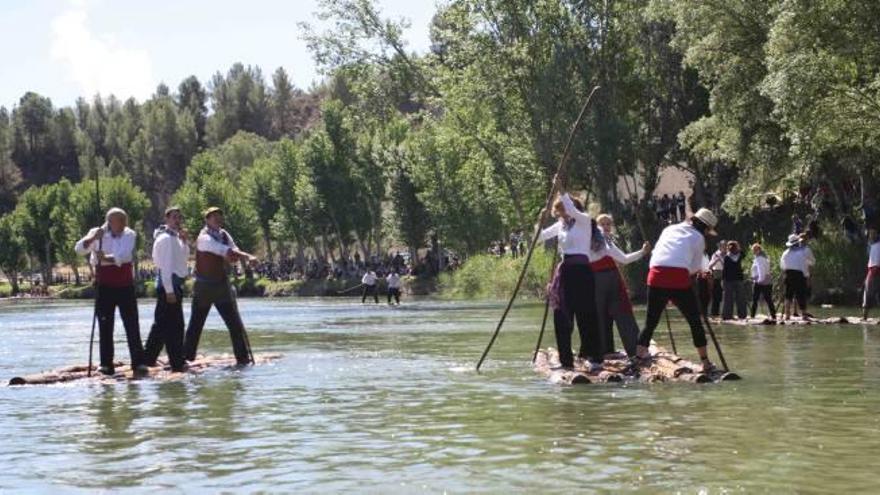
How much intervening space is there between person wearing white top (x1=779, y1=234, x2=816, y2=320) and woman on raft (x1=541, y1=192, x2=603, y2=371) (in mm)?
13249

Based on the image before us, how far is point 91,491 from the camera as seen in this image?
8914mm

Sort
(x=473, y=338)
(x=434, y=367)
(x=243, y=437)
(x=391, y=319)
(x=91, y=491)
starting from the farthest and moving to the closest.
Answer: (x=391, y=319)
(x=473, y=338)
(x=434, y=367)
(x=243, y=437)
(x=91, y=491)

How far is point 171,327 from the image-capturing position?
1777cm

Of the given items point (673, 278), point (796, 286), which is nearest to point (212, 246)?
point (673, 278)

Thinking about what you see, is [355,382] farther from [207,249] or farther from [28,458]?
[28,458]

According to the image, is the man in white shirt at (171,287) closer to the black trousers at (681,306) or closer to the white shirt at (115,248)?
the white shirt at (115,248)

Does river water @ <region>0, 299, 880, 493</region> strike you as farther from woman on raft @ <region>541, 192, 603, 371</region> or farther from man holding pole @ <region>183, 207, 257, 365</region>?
man holding pole @ <region>183, 207, 257, 365</region>

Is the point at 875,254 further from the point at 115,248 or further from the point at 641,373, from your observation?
the point at 115,248

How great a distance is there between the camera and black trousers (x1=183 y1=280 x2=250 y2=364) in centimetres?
1838

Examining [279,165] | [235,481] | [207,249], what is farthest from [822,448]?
[279,165]

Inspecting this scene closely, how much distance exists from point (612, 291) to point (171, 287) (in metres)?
5.84

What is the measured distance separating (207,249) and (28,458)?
8.04 meters

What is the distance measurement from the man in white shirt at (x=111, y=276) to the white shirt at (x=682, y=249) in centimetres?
677

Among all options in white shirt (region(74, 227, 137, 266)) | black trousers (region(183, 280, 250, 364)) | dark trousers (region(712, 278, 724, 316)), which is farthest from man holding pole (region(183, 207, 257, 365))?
dark trousers (region(712, 278, 724, 316))
